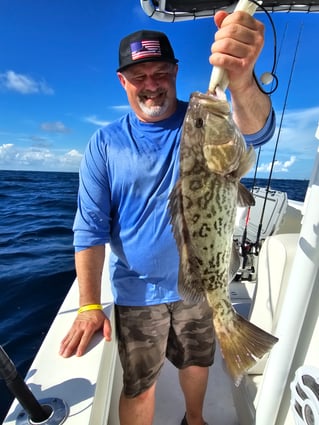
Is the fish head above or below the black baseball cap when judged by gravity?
below

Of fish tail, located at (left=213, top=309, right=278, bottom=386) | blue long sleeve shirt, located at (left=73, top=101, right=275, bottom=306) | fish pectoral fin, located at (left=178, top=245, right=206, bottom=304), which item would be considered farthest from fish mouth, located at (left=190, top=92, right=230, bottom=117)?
fish tail, located at (left=213, top=309, right=278, bottom=386)

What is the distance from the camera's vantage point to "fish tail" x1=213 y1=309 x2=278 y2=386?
4.37 ft

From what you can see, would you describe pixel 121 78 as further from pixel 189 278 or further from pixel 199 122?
pixel 189 278

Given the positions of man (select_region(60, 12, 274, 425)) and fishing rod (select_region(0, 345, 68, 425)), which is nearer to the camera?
fishing rod (select_region(0, 345, 68, 425))

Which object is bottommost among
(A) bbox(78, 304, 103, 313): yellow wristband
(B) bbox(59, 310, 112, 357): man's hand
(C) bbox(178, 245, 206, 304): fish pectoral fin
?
(B) bbox(59, 310, 112, 357): man's hand

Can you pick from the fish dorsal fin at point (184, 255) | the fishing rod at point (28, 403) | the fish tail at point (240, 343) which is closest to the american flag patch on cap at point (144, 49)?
the fish dorsal fin at point (184, 255)

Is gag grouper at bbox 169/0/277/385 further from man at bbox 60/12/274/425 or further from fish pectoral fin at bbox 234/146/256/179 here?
man at bbox 60/12/274/425

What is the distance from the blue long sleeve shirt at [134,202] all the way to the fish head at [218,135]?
61cm

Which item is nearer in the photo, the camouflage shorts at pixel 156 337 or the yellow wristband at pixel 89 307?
the yellow wristband at pixel 89 307

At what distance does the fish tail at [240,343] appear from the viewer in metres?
1.33

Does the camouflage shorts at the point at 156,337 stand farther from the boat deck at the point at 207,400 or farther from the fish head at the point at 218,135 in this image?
the fish head at the point at 218,135

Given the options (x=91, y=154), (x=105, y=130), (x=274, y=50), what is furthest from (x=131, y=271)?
(x=274, y=50)

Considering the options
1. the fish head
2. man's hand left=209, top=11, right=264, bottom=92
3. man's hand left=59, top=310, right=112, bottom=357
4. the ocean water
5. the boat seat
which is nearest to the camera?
man's hand left=209, top=11, right=264, bottom=92

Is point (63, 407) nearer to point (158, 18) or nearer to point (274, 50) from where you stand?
point (274, 50)
